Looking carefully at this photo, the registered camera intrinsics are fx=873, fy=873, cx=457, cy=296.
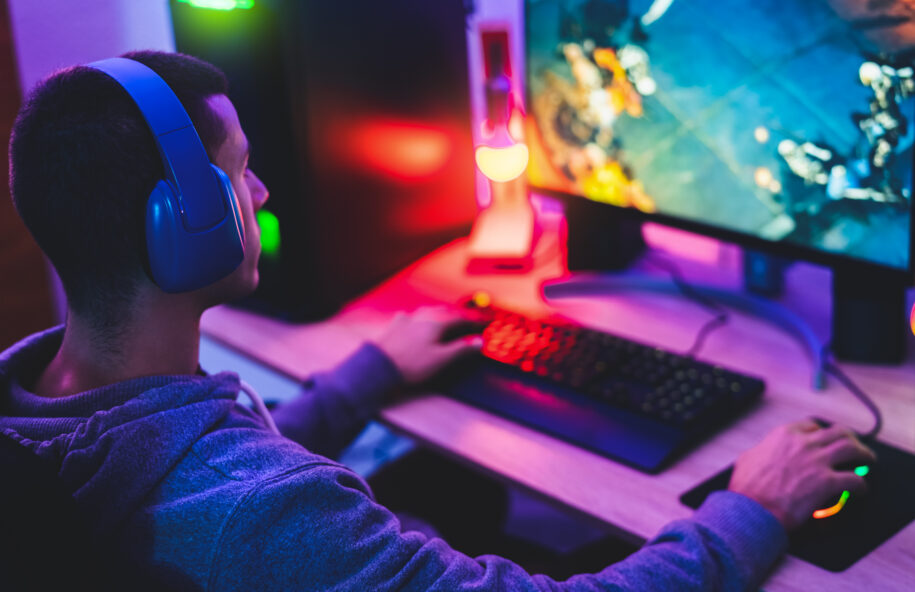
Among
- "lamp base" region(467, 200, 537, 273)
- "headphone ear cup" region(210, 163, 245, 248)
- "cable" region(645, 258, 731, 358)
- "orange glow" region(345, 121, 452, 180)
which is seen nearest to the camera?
"headphone ear cup" region(210, 163, 245, 248)

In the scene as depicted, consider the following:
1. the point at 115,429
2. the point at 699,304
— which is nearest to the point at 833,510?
the point at 699,304

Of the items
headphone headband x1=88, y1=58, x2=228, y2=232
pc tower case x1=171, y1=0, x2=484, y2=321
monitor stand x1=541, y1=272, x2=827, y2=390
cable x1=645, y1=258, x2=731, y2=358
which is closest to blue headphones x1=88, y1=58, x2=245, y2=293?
headphone headband x1=88, y1=58, x2=228, y2=232

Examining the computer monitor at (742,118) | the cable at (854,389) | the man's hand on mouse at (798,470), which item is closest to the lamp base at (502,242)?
the computer monitor at (742,118)

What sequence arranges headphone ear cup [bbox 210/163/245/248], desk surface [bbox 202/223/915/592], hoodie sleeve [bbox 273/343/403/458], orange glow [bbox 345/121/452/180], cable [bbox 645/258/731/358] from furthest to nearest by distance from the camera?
orange glow [bbox 345/121/452/180]
cable [bbox 645/258/731/358]
hoodie sleeve [bbox 273/343/403/458]
desk surface [bbox 202/223/915/592]
headphone ear cup [bbox 210/163/245/248]

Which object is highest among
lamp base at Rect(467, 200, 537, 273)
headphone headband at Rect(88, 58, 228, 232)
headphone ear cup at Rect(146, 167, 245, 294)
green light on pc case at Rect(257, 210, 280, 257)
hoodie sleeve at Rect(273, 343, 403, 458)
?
headphone headband at Rect(88, 58, 228, 232)

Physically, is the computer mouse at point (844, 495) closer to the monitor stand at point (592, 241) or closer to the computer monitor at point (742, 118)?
the computer monitor at point (742, 118)

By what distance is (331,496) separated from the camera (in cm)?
65

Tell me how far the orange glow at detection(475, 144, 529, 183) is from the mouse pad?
66 centimetres

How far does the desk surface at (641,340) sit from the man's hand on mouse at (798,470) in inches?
1.9

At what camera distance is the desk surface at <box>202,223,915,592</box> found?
831mm

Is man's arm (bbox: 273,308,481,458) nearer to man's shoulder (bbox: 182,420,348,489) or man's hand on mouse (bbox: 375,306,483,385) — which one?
man's hand on mouse (bbox: 375,306,483,385)

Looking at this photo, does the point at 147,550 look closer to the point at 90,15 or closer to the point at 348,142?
the point at 348,142

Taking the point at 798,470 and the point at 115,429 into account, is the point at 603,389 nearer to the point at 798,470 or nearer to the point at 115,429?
the point at 798,470

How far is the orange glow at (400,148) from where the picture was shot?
129 cm
